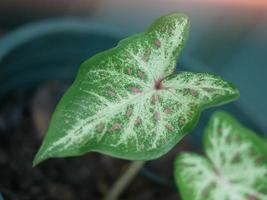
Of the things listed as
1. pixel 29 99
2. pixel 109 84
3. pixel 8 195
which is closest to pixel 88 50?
pixel 29 99

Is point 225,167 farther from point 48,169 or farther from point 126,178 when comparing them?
point 48,169

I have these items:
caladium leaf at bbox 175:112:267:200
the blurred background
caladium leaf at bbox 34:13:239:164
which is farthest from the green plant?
the blurred background

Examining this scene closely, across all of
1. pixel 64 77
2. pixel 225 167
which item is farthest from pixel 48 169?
pixel 225 167

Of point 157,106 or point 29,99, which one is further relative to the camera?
point 29,99

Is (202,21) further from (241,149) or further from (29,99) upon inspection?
(241,149)

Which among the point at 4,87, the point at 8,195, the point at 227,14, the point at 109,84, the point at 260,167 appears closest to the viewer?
the point at 109,84

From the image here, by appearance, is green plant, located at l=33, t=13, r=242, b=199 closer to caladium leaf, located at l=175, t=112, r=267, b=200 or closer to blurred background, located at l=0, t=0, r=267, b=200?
caladium leaf, located at l=175, t=112, r=267, b=200
